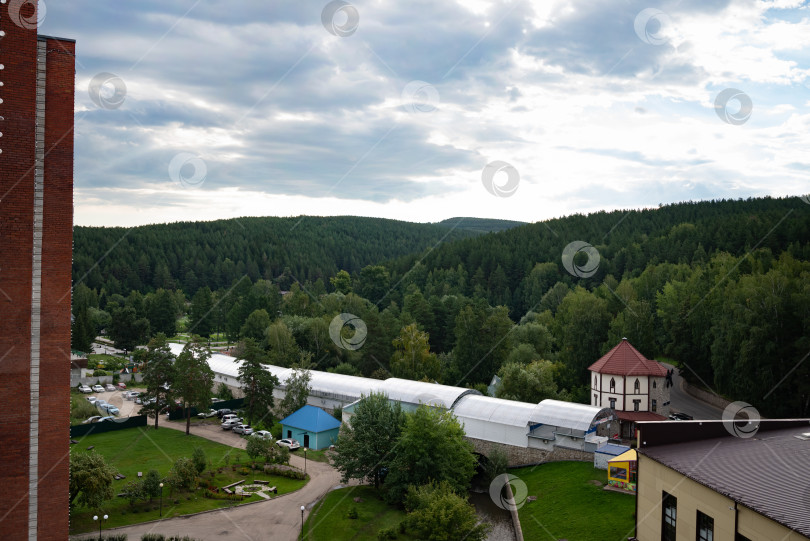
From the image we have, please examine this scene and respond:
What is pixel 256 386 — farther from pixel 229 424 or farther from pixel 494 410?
pixel 494 410

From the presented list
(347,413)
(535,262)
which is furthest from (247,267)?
(347,413)

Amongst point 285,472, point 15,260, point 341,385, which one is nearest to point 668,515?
point 15,260

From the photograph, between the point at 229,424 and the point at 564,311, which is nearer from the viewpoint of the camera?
the point at 229,424

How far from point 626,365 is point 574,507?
49.5 feet

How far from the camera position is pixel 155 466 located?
106 feet

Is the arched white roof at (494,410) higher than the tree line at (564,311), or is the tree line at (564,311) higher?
the tree line at (564,311)

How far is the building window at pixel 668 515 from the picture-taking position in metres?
16.4

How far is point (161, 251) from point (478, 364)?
96.6 meters

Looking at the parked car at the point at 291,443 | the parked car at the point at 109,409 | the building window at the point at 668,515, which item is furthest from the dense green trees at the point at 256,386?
the building window at the point at 668,515

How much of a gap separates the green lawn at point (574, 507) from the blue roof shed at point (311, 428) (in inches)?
545

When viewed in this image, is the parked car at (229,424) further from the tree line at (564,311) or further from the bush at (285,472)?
the bush at (285,472)

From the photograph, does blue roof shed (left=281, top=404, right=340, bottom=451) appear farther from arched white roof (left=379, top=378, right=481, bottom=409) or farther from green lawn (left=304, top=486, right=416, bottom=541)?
green lawn (left=304, top=486, right=416, bottom=541)

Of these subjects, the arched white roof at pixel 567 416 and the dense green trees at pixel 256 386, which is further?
the dense green trees at pixel 256 386

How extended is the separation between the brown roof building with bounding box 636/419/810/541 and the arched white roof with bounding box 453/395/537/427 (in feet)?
48.2
